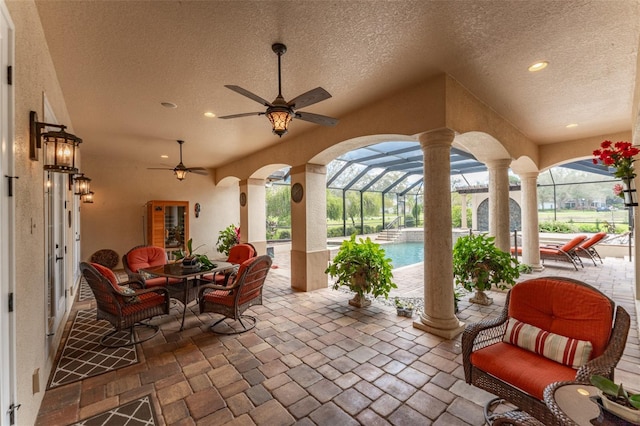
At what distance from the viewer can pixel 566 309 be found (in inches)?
79.5

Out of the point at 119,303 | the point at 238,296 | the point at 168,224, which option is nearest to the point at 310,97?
the point at 238,296

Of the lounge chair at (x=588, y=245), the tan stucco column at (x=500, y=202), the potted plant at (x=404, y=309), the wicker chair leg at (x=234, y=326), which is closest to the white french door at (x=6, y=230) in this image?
the wicker chair leg at (x=234, y=326)

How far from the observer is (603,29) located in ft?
7.93

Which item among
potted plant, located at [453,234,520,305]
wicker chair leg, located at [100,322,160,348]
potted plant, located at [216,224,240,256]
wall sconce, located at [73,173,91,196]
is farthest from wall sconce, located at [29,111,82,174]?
potted plant, located at [216,224,240,256]

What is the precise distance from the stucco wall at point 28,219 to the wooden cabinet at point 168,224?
18.4ft

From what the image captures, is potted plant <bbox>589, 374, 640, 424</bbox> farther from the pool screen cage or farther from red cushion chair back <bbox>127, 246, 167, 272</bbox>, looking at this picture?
the pool screen cage

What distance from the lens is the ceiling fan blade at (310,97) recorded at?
2361 mm

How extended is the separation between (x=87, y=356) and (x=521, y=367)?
405 centimetres

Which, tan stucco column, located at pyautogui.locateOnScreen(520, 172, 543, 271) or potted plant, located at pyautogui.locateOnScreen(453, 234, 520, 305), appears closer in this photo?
potted plant, located at pyautogui.locateOnScreen(453, 234, 520, 305)

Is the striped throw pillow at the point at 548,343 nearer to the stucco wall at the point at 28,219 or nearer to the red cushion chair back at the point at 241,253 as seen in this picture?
the stucco wall at the point at 28,219

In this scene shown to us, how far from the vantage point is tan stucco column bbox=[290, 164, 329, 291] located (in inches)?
209

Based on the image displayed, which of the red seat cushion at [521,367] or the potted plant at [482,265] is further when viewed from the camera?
the potted plant at [482,265]

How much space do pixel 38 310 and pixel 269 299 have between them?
10.0 feet

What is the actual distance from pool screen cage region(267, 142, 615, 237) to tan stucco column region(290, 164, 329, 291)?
3.60 m
